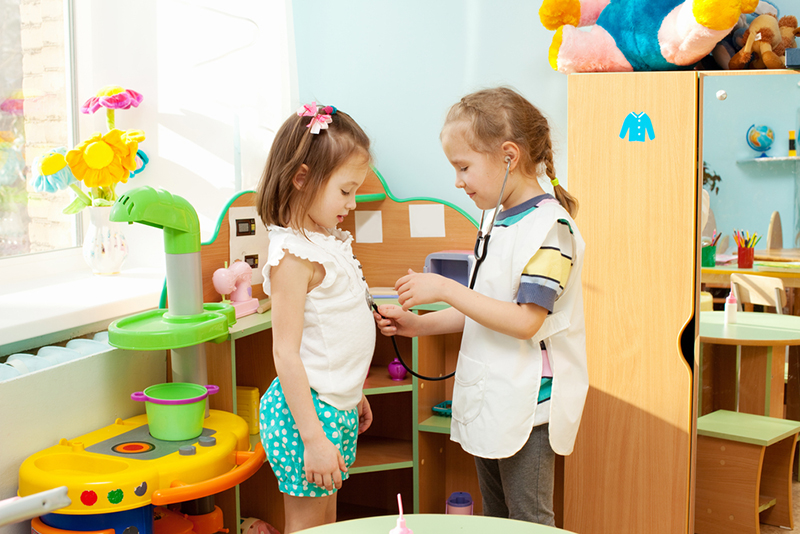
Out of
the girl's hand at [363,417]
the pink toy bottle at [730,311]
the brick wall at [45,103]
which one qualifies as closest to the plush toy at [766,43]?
the pink toy bottle at [730,311]

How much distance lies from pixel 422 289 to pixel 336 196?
22cm

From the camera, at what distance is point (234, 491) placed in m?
1.61

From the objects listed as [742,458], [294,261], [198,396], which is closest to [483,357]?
[294,261]

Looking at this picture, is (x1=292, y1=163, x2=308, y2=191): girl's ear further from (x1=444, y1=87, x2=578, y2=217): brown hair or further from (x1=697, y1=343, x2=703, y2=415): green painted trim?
(x1=697, y1=343, x2=703, y2=415): green painted trim

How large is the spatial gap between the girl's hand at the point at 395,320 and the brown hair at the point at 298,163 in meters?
0.26

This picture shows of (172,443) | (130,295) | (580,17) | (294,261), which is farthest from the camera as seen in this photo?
(580,17)

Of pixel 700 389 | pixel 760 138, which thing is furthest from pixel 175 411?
pixel 760 138

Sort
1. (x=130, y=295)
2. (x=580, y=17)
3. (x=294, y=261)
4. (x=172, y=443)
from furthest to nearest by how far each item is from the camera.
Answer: (x=580, y=17), (x=130, y=295), (x=172, y=443), (x=294, y=261)

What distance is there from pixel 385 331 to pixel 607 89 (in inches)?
36.7

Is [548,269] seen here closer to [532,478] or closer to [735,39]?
[532,478]

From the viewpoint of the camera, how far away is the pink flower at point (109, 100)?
203cm

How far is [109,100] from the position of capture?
203 cm

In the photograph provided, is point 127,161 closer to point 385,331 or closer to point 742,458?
point 385,331

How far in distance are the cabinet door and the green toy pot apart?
1.02 metres
